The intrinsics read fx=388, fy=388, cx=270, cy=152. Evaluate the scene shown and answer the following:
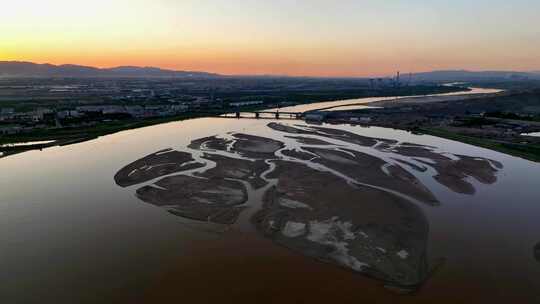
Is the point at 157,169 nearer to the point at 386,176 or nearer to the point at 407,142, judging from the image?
the point at 386,176

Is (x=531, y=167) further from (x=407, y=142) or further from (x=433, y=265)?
(x=433, y=265)

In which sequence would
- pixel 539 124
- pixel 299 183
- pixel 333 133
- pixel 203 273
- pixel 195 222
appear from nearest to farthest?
pixel 203 273 → pixel 195 222 → pixel 299 183 → pixel 333 133 → pixel 539 124

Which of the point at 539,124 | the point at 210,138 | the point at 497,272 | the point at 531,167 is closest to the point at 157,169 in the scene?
the point at 210,138

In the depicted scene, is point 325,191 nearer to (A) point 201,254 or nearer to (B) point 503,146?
(A) point 201,254

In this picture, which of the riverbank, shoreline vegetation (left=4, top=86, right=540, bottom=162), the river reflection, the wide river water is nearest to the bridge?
the riverbank

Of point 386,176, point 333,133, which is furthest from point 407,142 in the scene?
point 386,176

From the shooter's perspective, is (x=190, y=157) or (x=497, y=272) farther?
(x=190, y=157)

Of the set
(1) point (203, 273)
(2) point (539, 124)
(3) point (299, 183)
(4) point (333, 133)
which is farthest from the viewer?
(2) point (539, 124)

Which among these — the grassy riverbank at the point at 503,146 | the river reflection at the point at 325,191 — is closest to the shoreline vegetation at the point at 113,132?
the grassy riverbank at the point at 503,146

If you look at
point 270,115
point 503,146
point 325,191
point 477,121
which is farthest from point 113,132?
point 477,121
